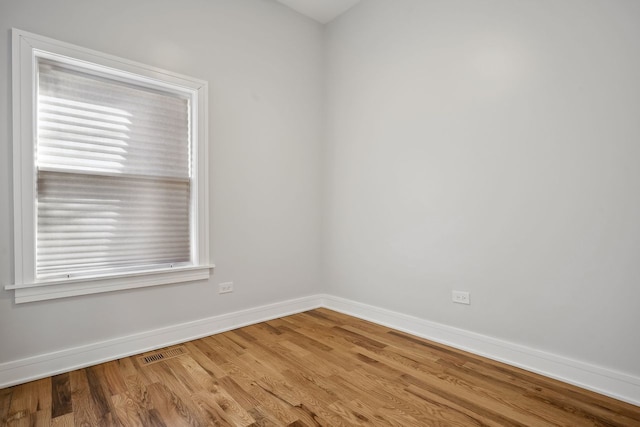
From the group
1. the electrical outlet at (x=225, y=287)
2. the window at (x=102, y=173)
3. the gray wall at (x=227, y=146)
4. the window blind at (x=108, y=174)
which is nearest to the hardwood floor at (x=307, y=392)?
the gray wall at (x=227, y=146)

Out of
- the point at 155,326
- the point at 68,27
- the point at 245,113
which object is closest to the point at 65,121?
the point at 68,27

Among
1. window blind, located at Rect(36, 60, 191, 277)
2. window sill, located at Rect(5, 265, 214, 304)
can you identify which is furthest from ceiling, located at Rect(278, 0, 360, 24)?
window sill, located at Rect(5, 265, 214, 304)

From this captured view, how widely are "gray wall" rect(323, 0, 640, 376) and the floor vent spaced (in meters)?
1.83

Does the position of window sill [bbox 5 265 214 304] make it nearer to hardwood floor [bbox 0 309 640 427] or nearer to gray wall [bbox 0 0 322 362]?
gray wall [bbox 0 0 322 362]

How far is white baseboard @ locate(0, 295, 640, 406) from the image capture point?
2156 mm

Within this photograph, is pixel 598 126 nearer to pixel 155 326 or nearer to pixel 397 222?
pixel 397 222

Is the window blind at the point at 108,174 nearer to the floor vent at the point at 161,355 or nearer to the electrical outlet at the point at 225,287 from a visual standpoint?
the electrical outlet at the point at 225,287

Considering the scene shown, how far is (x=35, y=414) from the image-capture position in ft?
6.21

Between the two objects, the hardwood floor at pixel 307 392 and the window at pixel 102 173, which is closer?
the hardwood floor at pixel 307 392

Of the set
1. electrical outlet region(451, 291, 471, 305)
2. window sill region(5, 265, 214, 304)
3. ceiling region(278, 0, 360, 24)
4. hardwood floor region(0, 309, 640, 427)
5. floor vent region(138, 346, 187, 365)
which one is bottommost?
hardwood floor region(0, 309, 640, 427)

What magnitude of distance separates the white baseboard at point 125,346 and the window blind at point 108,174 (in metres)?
→ 0.57

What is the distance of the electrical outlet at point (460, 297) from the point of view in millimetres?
2781

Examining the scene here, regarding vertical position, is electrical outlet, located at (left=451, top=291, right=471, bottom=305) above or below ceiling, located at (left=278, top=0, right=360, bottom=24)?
below

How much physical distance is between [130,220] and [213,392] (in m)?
1.52
